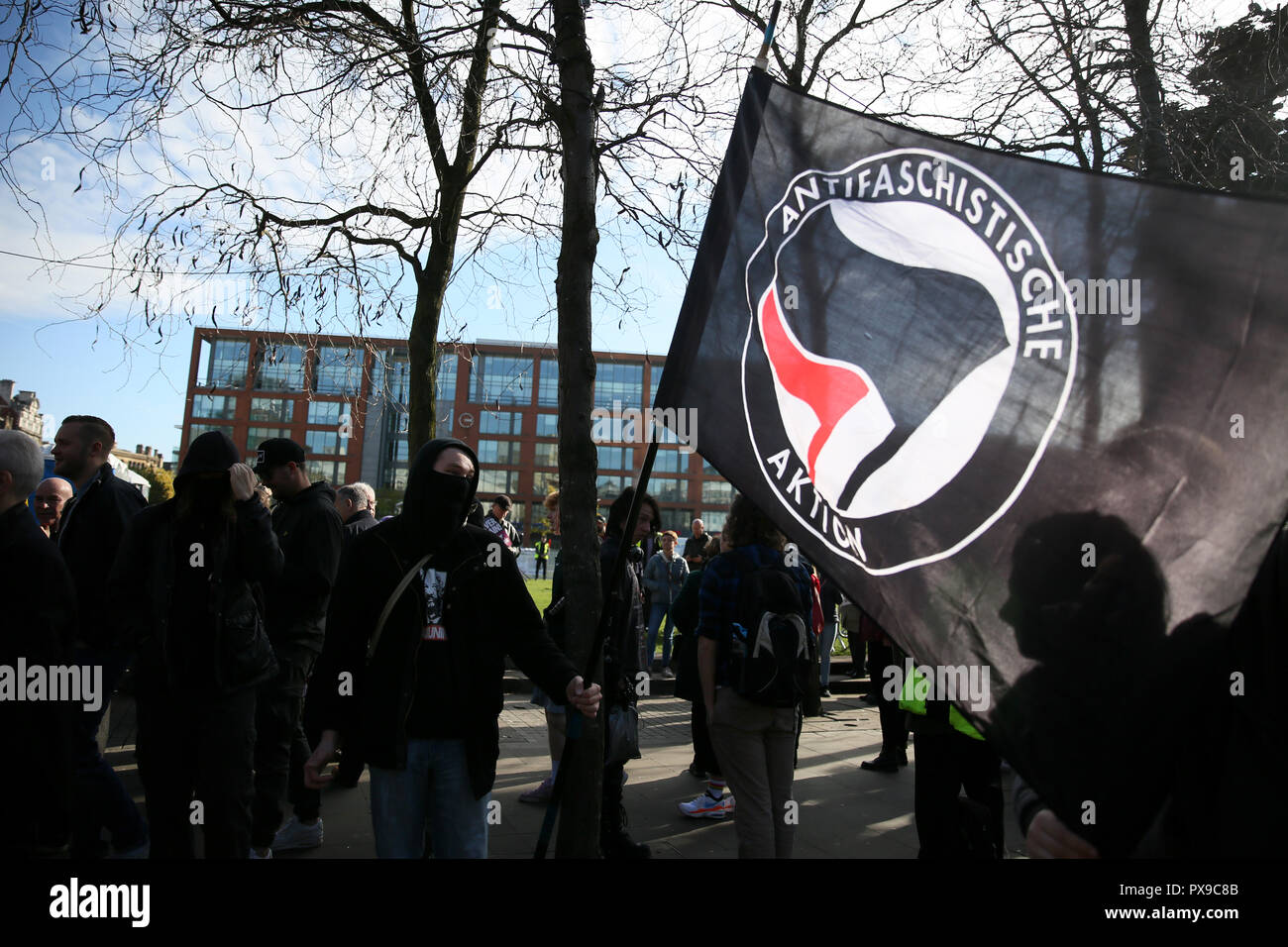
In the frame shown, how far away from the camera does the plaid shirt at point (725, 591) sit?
13.6 ft

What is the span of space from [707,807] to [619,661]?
175 cm

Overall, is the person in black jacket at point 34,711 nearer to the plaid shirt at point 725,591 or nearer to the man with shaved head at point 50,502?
the plaid shirt at point 725,591

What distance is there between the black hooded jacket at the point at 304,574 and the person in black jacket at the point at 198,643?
979mm

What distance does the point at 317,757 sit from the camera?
2895 mm

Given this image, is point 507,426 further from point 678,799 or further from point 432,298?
point 678,799

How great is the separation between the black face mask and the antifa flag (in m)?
1.23

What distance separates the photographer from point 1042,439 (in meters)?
1.81

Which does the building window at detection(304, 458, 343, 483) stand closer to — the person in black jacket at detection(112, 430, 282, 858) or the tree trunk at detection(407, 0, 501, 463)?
the tree trunk at detection(407, 0, 501, 463)

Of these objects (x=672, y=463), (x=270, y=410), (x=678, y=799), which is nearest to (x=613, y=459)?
(x=672, y=463)

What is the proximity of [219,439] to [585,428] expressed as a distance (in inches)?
69.2

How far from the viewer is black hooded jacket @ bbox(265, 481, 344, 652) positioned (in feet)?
15.8
